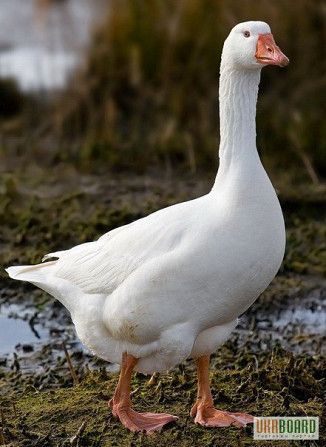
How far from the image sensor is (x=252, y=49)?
5.25 metres

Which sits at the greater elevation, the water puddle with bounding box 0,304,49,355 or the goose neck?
the goose neck

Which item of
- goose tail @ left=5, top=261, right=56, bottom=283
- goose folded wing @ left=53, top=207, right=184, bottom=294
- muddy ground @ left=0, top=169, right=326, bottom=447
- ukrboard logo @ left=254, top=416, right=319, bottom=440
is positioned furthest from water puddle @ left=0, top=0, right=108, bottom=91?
ukrboard logo @ left=254, top=416, right=319, bottom=440

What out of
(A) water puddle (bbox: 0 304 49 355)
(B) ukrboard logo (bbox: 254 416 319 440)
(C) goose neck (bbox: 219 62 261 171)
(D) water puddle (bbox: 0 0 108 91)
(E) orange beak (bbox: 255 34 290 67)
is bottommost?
(A) water puddle (bbox: 0 304 49 355)

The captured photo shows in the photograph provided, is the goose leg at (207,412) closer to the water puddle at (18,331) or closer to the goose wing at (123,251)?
the goose wing at (123,251)

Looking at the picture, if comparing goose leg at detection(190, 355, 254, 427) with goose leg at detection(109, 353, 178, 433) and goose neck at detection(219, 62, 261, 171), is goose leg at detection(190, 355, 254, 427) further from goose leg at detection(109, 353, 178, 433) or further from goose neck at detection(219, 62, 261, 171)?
goose neck at detection(219, 62, 261, 171)

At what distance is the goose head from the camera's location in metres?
5.22

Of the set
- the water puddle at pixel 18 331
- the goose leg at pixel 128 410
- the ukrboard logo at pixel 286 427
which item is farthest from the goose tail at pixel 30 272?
the ukrboard logo at pixel 286 427

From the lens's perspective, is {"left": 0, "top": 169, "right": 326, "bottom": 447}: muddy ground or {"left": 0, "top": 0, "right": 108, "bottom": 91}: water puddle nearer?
{"left": 0, "top": 169, "right": 326, "bottom": 447}: muddy ground

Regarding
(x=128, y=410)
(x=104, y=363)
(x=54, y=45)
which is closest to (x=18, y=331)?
(x=104, y=363)

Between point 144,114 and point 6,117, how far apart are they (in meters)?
1.85

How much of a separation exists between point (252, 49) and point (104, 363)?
2.56 metres

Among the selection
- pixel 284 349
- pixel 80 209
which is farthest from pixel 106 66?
pixel 284 349

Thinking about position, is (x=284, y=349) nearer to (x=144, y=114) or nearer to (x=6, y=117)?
(x=144, y=114)

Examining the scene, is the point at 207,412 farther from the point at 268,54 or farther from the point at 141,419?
the point at 268,54
